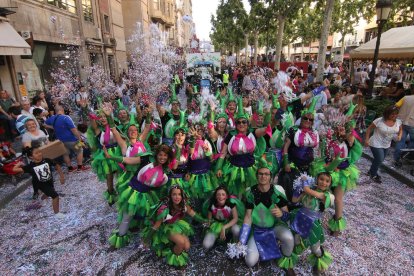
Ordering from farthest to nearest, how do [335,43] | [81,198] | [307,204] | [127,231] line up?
[335,43] → [81,198] → [127,231] → [307,204]

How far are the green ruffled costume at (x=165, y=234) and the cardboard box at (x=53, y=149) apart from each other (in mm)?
3279

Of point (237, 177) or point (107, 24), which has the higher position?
point (107, 24)

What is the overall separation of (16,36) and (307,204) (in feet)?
36.6

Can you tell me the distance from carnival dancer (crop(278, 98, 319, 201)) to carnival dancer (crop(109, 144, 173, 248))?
1788 millimetres

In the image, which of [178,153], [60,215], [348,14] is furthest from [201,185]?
[348,14]

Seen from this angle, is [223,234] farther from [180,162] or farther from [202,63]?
[202,63]

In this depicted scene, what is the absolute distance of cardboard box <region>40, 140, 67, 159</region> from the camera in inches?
226

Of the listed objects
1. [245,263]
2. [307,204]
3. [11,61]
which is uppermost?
[11,61]

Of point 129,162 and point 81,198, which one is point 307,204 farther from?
point 81,198

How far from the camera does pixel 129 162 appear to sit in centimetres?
379

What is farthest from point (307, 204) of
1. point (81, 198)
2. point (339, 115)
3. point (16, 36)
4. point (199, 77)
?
point (199, 77)

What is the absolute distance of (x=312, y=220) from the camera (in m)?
3.29

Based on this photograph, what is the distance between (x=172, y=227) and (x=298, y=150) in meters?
2.17

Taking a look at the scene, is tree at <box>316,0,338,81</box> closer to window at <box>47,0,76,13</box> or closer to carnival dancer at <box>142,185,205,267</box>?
carnival dancer at <box>142,185,205,267</box>
